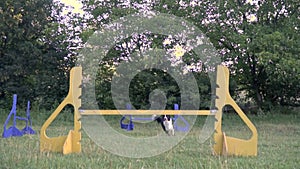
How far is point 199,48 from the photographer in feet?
42.6

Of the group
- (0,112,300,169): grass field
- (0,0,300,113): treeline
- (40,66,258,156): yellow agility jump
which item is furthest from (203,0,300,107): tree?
(40,66,258,156): yellow agility jump

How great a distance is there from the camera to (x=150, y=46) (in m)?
13.4

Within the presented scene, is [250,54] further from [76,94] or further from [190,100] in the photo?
[76,94]

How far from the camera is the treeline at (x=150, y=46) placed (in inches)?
474

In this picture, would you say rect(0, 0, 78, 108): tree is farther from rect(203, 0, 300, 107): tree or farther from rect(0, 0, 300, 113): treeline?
rect(203, 0, 300, 107): tree

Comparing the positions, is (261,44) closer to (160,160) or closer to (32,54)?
(32,54)

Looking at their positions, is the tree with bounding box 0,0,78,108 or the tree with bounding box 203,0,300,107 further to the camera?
the tree with bounding box 0,0,78,108

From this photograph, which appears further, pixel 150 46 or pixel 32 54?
pixel 32 54

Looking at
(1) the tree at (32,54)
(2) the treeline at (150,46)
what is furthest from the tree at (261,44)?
(1) the tree at (32,54)

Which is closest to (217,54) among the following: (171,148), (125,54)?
(125,54)

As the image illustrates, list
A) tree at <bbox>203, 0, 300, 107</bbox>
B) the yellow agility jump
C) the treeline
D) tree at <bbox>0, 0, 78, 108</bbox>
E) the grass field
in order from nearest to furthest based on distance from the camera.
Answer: the grass field < the yellow agility jump < tree at <bbox>203, 0, 300, 107</bbox> < the treeline < tree at <bbox>0, 0, 78, 108</bbox>

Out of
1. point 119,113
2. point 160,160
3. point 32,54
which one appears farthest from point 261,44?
A: point 160,160

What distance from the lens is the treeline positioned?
12.0 m

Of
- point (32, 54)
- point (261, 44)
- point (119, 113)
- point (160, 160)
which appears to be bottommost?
point (160, 160)
